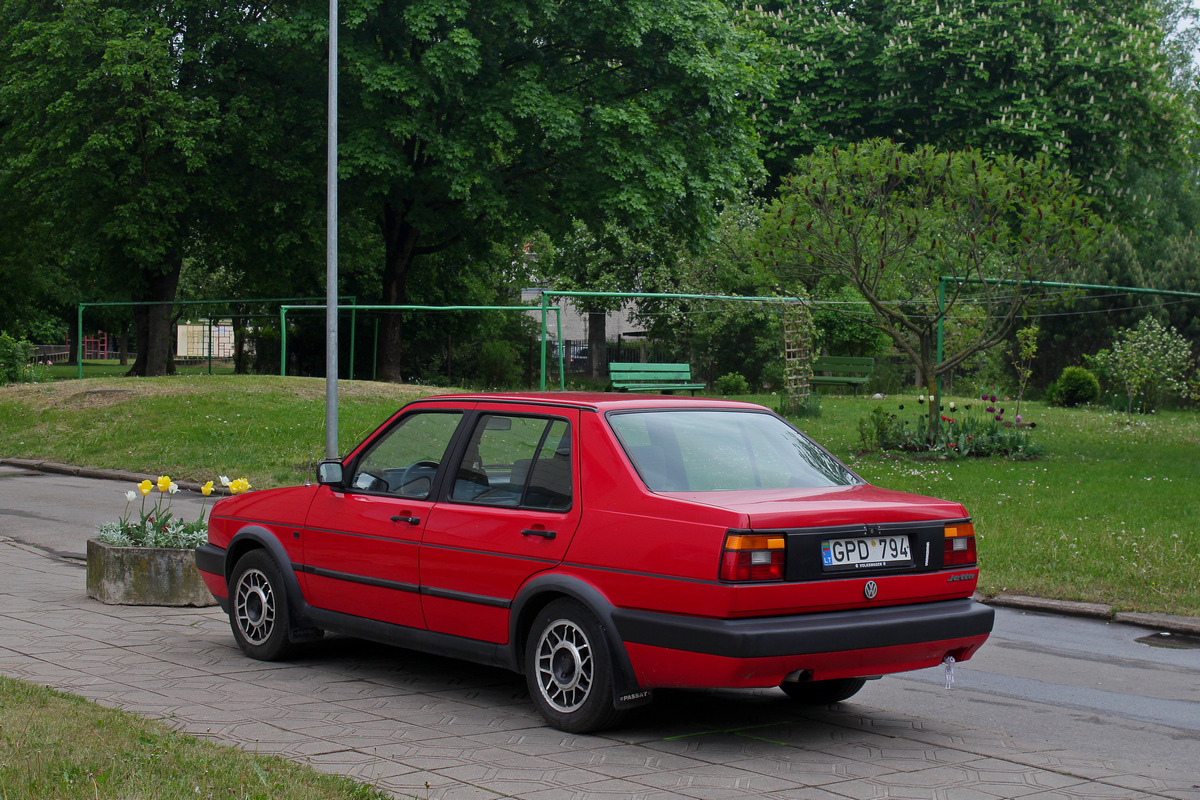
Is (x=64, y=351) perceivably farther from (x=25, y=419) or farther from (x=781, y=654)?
(x=781, y=654)

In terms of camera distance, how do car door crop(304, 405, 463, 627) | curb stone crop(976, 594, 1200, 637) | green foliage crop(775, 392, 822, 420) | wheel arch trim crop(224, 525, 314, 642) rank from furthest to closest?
green foliage crop(775, 392, 822, 420) → curb stone crop(976, 594, 1200, 637) → wheel arch trim crop(224, 525, 314, 642) → car door crop(304, 405, 463, 627)

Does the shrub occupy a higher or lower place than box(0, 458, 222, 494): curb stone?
higher

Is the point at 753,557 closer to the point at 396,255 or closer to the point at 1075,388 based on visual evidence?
the point at 396,255

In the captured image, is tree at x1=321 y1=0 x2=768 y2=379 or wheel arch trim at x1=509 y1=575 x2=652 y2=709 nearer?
wheel arch trim at x1=509 y1=575 x2=652 y2=709

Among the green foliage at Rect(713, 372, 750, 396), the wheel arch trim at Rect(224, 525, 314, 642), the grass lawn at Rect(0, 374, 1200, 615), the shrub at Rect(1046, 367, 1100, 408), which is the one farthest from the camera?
the shrub at Rect(1046, 367, 1100, 408)

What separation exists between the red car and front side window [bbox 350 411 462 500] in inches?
0.5

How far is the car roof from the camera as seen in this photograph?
5922 millimetres

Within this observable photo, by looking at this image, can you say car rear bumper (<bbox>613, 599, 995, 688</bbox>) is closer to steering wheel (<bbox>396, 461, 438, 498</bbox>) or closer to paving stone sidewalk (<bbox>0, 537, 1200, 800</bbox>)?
paving stone sidewalk (<bbox>0, 537, 1200, 800</bbox>)

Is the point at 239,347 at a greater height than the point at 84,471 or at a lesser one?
greater

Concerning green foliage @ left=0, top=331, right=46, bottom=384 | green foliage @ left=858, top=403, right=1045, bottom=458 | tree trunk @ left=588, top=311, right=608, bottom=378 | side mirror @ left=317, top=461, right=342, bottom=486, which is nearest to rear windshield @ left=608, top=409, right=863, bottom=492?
side mirror @ left=317, top=461, right=342, bottom=486

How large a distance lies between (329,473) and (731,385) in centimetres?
2219

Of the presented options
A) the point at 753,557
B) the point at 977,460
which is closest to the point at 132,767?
the point at 753,557

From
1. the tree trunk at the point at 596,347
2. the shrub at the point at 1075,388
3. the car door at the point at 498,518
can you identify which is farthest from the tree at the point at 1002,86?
the car door at the point at 498,518

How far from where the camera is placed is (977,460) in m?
17.7
